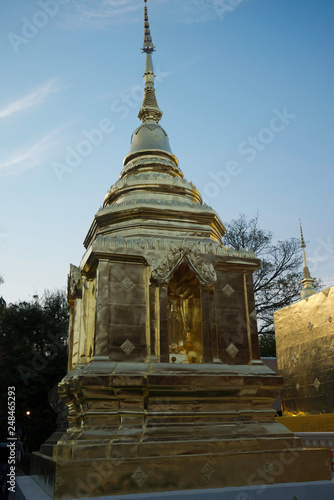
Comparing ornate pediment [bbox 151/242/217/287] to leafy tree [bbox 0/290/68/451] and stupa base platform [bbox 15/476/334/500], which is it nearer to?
stupa base platform [bbox 15/476/334/500]

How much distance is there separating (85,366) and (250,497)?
11.2 ft

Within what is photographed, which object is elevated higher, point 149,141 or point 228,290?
point 149,141

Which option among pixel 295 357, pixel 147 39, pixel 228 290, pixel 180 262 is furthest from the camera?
pixel 147 39

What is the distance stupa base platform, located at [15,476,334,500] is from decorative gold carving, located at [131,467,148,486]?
21 cm

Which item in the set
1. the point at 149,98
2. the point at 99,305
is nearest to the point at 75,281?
the point at 99,305

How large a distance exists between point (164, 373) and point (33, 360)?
15.6m

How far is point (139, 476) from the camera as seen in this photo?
6.49m

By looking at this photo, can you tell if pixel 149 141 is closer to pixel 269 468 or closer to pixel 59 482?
pixel 269 468

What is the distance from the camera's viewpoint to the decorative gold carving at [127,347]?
7.74 meters

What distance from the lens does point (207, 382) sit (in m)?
7.54

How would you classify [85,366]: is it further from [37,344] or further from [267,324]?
[267,324]

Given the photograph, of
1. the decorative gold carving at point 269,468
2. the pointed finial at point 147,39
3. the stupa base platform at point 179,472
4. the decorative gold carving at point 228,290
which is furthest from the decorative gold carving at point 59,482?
the pointed finial at point 147,39

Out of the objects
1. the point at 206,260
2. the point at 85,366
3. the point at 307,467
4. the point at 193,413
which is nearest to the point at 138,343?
the point at 85,366

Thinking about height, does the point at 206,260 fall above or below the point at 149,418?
above
